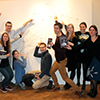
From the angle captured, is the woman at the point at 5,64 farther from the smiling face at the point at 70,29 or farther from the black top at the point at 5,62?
the smiling face at the point at 70,29

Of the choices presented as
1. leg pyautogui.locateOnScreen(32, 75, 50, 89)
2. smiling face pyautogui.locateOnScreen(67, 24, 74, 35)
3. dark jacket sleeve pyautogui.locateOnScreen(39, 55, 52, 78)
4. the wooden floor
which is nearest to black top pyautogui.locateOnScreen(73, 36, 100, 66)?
smiling face pyautogui.locateOnScreen(67, 24, 74, 35)

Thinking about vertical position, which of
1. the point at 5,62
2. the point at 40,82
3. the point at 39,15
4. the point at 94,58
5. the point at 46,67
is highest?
the point at 39,15

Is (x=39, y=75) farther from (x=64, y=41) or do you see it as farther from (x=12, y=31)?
(x=12, y=31)

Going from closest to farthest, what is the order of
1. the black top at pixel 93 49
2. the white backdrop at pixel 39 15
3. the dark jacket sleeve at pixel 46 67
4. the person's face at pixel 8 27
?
the black top at pixel 93 49
the dark jacket sleeve at pixel 46 67
the person's face at pixel 8 27
the white backdrop at pixel 39 15

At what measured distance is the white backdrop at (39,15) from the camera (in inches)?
140

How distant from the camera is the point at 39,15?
11.7 feet

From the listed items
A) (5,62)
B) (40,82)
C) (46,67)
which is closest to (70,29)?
(46,67)

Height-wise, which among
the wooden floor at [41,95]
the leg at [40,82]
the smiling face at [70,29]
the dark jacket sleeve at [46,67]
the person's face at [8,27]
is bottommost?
the wooden floor at [41,95]

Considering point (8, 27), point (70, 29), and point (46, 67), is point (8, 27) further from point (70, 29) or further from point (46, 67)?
point (70, 29)

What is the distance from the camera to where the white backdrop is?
3.55 m

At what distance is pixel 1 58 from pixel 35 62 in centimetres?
94

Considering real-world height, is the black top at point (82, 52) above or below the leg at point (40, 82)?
above

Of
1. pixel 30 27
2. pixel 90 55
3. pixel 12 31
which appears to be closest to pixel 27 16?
pixel 30 27

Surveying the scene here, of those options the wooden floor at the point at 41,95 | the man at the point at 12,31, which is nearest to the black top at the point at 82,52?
the wooden floor at the point at 41,95
